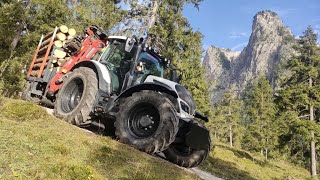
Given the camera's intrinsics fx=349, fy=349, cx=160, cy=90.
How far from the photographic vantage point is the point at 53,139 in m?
5.74

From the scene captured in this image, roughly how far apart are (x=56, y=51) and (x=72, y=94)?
7.52 ft

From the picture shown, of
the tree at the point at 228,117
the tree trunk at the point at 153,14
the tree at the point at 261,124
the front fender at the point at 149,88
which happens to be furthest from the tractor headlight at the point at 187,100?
the tree at the point at 228,117

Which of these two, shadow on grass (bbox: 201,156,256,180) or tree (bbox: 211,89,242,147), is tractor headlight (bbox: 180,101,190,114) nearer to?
shadow on grass (bbox: 201,156,256,180)

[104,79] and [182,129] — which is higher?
[104,79]

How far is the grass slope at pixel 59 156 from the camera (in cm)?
419

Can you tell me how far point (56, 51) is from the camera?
446 inches

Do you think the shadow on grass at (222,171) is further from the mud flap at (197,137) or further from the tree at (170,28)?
the tree at (170,28)

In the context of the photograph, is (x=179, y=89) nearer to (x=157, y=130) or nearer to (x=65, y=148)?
(x=157, y=130)

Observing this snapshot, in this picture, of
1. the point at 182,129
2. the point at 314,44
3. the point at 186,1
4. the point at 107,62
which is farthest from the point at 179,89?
the point at 314,44

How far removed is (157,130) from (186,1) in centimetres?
2070

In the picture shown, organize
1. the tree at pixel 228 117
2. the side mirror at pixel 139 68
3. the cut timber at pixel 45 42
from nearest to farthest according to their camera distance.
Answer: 1. the side mirror at pixel 139 68
2. the cut timber at pixel 45 42
3. the tree at pixel 228 117

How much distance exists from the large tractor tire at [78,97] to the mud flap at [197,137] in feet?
8.30

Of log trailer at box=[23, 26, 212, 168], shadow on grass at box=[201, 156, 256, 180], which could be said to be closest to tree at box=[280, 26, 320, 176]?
shadow on grass at box=[201, 156, 256, 180]

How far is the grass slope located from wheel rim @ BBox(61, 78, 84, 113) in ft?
5.98
